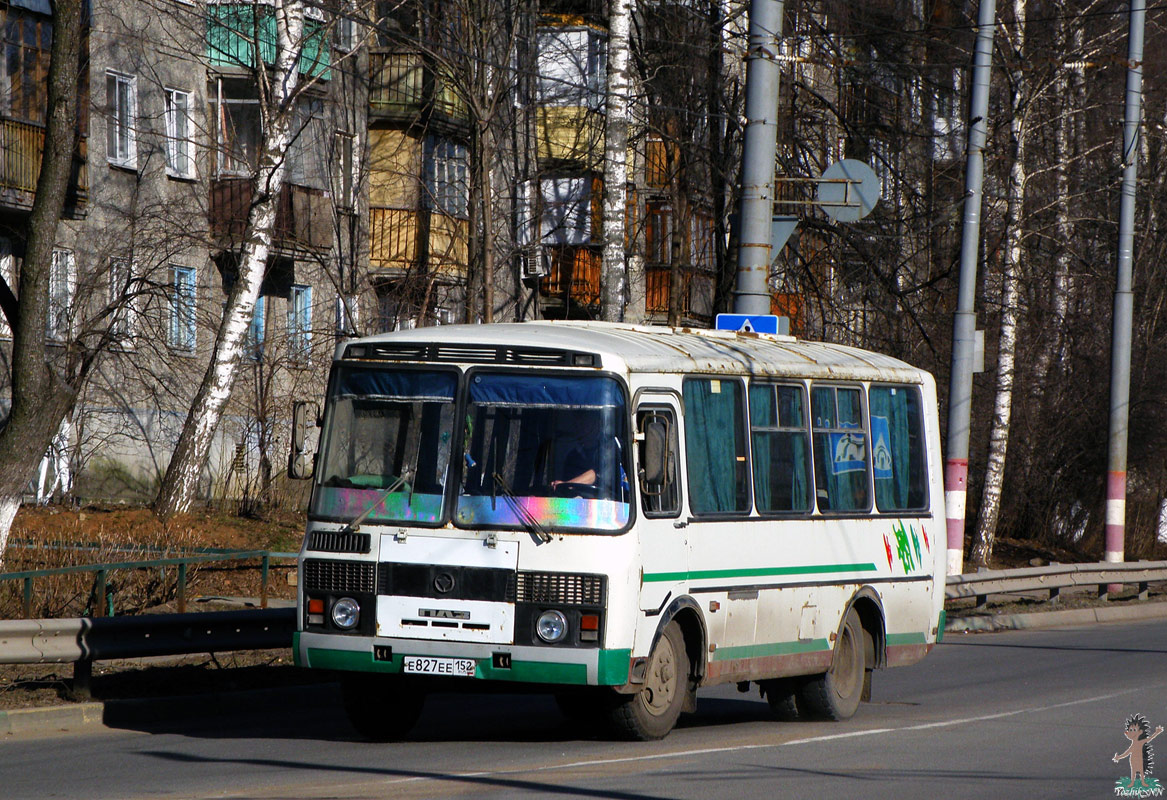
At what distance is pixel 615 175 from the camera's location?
21.5m

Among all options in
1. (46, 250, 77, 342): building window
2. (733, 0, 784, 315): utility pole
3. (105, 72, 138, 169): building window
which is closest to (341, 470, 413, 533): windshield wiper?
(733, 0, 784, 315): utility pole

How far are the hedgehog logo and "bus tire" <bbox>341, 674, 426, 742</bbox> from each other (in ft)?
13.8

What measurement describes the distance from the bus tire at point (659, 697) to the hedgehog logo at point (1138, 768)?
263 centimetres

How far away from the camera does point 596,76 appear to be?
105ft

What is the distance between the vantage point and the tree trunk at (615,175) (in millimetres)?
21297

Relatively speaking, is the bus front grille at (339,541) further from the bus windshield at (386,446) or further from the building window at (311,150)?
the building window at (311,150)

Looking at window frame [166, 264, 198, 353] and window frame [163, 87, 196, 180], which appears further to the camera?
window frame [163, 87, 196, 180]

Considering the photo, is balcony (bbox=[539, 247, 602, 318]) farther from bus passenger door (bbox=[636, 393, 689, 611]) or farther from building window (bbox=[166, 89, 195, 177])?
bus passenger door (bbox=[636, 393, 689, 611])

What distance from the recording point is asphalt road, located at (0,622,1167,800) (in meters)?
8.20

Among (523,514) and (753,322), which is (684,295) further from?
(523,514)

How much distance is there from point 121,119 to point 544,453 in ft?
68.1

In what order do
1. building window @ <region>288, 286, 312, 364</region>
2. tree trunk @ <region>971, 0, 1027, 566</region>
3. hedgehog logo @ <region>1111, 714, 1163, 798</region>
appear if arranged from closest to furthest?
hedgehog logo @ <region>1111, 714, 1163, 798</region>, tree trunk @ <region>971, 0, 1027, 566</region>, building window @ <region>288, 286, 312, 364</region>

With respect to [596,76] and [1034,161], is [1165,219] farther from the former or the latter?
[596,76]

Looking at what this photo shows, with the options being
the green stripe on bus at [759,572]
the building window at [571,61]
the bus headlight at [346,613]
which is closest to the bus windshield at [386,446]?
the bus headlight at [346,613]
